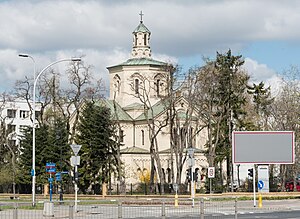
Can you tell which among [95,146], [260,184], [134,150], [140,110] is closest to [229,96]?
[95,146]

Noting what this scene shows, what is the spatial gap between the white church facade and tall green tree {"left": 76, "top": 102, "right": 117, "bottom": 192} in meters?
9.47

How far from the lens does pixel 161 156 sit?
90812 mm

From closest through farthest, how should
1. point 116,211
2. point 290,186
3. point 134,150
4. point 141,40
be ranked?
point 116,211 < point 290,186 < point 134,150 < point 141,40

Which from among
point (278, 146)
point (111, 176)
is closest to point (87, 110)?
point (111, 176)

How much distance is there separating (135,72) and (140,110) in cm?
516

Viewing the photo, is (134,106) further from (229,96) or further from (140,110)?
(229,96)

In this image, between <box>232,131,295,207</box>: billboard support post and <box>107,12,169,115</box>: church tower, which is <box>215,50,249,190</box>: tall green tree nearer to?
<box>107,12,169,115</box>: church tower

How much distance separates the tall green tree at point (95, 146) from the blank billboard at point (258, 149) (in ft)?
97.7

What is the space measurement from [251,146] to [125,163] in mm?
45098

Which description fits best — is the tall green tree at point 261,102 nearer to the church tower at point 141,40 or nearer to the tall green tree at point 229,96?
the tall green tree at point 229,96

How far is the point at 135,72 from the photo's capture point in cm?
9762

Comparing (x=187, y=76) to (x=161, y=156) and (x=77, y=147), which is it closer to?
(x=161, y=156)

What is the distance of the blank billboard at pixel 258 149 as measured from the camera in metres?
46.5

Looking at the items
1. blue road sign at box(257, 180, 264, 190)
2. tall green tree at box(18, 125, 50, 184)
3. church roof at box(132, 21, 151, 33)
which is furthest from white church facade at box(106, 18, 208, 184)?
blue road sign at box(257, 180, 264, 190)
